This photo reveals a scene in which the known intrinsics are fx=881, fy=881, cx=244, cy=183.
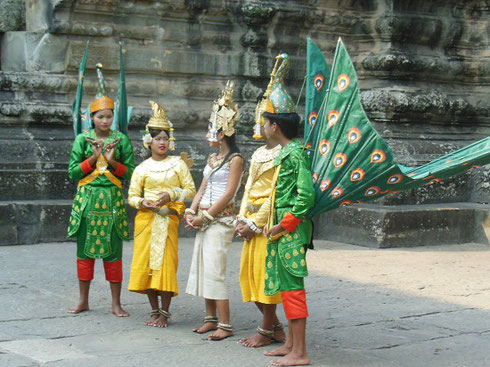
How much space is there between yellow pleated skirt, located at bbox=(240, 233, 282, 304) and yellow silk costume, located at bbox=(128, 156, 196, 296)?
24.1 inches

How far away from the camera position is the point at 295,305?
195 inches

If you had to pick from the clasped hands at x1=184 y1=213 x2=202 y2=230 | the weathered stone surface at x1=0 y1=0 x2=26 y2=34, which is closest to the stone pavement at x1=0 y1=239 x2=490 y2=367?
the clasped hands at x1=184 y1=213 x2=202 y2=230

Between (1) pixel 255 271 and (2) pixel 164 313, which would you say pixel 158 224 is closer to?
(2) pixel 164 313

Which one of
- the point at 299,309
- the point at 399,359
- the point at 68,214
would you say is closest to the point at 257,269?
the point at 299,309

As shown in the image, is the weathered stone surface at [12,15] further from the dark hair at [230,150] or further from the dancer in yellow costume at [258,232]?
the dancer in yellow costume at [258,232]

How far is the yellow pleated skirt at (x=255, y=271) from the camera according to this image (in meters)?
5.30

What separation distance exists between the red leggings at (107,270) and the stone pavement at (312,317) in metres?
0.24

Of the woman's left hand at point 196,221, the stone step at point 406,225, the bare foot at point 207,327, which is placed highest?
the woman's left hand at point 196,221

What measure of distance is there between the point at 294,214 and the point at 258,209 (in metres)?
0.43

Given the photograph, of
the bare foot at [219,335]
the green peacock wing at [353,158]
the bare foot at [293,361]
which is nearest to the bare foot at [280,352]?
the bare foot at [293,361]

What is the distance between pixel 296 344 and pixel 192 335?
0.88m

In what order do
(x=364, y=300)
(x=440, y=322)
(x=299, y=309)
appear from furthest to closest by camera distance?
(x=364, y=300), (x=440, y=322), (x=299, y=309)

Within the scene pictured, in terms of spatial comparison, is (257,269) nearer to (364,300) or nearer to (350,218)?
(364,300)

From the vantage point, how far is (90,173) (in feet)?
20.5
